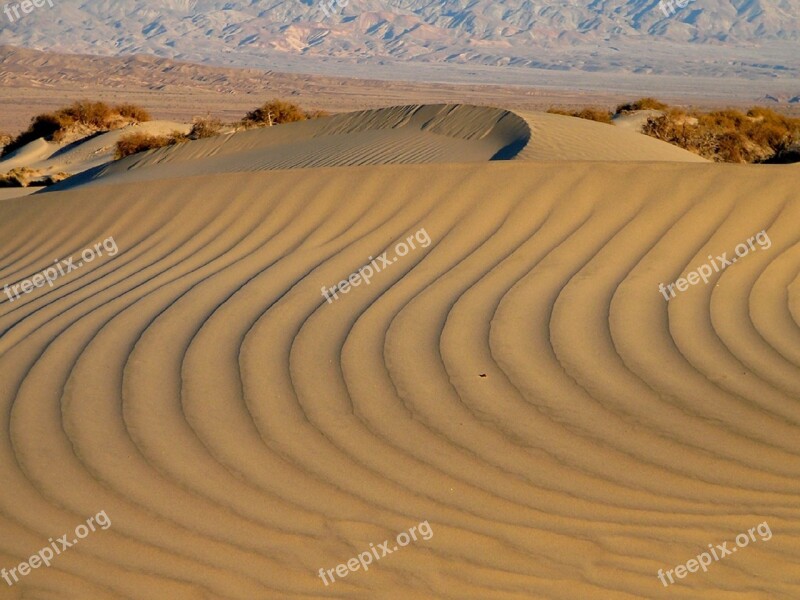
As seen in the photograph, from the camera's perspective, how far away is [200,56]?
429ft

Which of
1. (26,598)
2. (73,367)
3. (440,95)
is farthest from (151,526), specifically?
(440,95)

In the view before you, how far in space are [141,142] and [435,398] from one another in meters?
18.0

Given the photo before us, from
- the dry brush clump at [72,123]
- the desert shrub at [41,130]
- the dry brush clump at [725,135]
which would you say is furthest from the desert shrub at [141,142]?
the dry brush clump at [725,135]

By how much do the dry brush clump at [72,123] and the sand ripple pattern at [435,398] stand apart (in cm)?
2017

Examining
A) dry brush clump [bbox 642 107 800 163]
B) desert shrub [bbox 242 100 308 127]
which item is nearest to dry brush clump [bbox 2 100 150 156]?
desert shrub [bbox 242 100 308 127]

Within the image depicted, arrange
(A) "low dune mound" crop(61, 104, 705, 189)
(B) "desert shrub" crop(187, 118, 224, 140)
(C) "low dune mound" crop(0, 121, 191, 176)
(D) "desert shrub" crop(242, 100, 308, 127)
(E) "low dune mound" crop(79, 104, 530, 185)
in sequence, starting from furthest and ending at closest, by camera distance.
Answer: (D) "desert shrub" crop(242, 100, 308, 127) < (B) "desert shrub" crop(187, 118, 224, 140) < (C) "low dune mound" crop(0, 121, 191, 176) < (E) "low dune mound" crop(79, 104, 530, 185) < (A) "low dune mound" crop(61, 104, 705, 189)

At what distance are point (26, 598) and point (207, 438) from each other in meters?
1.13

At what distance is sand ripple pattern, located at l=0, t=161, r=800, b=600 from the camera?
3.13 m

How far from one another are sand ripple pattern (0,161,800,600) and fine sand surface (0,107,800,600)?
15 millimetres

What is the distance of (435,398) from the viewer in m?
4.30

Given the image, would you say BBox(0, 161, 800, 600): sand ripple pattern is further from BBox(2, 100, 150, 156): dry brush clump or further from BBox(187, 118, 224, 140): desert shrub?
BBox(2, 100, 150, 156): dry brush clump

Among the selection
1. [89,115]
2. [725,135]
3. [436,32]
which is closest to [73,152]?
[89,115]

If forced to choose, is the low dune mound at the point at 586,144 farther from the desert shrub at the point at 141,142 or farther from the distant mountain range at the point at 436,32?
the distant mountain range at the point at 436,32

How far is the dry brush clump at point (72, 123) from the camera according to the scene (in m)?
26.2
